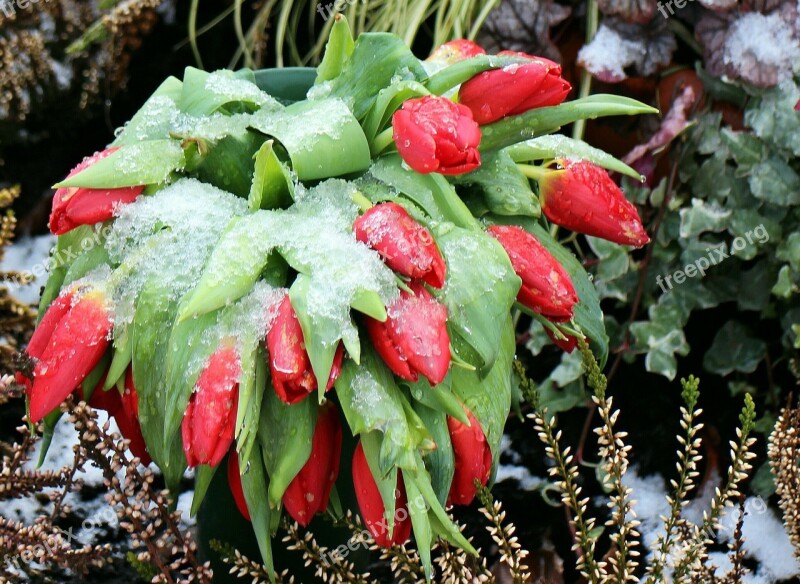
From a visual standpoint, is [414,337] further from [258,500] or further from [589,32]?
[589,32]

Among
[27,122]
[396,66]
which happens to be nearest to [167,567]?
[396,66]

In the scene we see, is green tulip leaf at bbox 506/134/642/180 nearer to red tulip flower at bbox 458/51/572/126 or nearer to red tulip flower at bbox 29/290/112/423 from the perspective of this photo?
red tulip flower at bbox 458/51/572/126

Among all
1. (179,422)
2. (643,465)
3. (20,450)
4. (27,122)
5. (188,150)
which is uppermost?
(188,150)

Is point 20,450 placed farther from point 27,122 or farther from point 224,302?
point 27,122

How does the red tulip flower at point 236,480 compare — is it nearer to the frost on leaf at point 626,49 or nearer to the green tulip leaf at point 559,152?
the green tulip leaf at point 559,152

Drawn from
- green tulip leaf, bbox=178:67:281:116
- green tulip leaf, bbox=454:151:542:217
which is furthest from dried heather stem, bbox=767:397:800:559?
green tulip leaf, bbox=178:67:281:116
